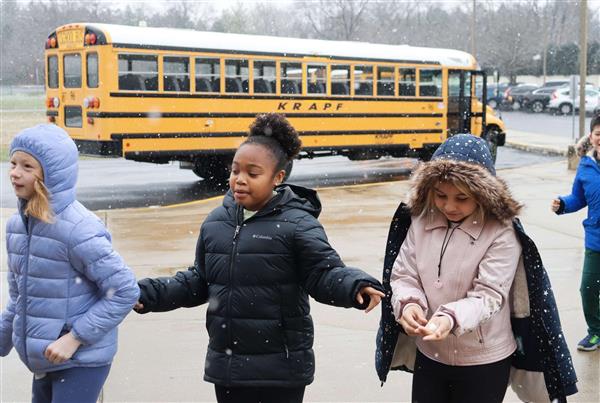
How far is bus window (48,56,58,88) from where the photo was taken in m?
13.7

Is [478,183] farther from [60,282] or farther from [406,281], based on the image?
→ [60,282]

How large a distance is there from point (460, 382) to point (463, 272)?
0.38 meters

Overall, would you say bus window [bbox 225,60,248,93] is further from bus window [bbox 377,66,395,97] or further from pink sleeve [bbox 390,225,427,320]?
pink sleeve [bbox 390,225,427,320]

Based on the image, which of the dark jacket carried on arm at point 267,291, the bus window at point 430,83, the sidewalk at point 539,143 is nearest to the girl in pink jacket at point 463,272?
the dark jacket carried on arm at point 267,291

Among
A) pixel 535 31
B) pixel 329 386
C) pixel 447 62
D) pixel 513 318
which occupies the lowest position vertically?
pixel 329 386

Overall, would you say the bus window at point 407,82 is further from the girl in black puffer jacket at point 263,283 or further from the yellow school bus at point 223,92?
the girl in black puffer jacket at point 263,283

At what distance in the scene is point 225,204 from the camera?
3006 millimetres

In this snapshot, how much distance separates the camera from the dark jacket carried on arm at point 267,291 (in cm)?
279

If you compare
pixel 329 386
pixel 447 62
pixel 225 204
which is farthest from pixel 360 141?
pixel 225 204

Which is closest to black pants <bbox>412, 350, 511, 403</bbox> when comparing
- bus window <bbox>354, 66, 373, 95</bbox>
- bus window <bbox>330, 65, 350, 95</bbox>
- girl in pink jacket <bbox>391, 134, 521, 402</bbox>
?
girl in pink jacket <bbox>391, 134, 521, 402</bbox>

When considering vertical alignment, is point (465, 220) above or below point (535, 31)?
below

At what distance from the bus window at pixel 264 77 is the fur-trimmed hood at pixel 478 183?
37.0 feet

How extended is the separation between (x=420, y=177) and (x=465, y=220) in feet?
0.72

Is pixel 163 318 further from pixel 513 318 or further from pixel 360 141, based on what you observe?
pixel 360 141
